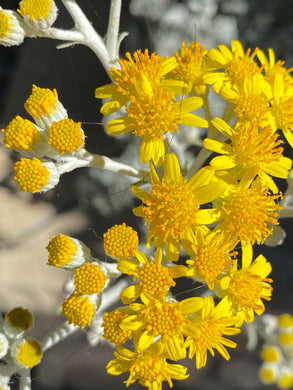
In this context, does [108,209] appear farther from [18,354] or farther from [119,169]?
[18,354]

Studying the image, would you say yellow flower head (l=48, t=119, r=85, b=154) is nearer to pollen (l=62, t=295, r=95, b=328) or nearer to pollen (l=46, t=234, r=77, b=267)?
pollen (l=46, t=234, r=77, b=267)

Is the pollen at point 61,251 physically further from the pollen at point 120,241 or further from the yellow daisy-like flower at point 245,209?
the yellow daisy-like flower at point 245,209

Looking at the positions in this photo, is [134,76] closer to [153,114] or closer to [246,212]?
[153,114]

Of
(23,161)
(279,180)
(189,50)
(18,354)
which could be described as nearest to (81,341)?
(18,354)

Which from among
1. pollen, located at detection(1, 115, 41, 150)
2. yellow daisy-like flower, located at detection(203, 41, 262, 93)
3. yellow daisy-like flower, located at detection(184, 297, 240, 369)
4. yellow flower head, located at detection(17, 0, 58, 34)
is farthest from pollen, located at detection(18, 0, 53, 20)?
yellow daisy-like flower, located at detection(184, 297, 240, 369)

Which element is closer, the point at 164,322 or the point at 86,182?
the point at 164,322

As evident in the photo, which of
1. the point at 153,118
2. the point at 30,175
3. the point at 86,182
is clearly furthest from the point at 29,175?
the point at 86,182

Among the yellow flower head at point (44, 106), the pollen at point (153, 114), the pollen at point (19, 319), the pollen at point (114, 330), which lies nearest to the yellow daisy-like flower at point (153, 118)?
the pollen at point (153, 114)
